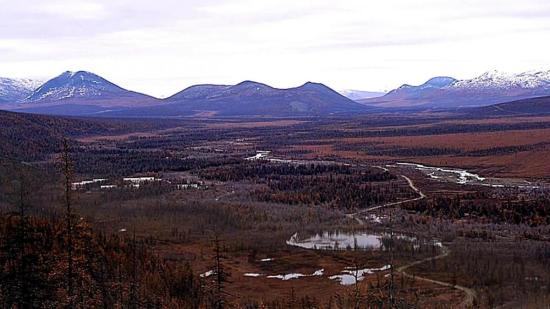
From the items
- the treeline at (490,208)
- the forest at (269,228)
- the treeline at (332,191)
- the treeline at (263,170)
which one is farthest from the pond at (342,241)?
the treeline at (263,170)

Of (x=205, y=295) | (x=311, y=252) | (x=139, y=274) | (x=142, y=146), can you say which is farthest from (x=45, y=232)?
(x=142, y=146)

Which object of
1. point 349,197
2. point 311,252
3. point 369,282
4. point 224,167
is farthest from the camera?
point 224,167

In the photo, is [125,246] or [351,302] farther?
[125,246]

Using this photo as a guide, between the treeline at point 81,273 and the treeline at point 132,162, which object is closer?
the treeline at point 81,273

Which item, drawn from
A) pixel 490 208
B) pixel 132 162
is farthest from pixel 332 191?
pixel 132 162

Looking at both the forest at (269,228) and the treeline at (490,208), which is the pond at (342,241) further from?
the treeline at (490,208)

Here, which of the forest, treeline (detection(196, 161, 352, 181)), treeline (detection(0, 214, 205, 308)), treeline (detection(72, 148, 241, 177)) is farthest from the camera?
treeline (detection(72, 148, 241, 177))

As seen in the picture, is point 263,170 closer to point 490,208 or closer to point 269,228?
point 269,228

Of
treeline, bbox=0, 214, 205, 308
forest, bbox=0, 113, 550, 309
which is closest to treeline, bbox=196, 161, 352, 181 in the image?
forest, bbox=0, 113, 550, 309

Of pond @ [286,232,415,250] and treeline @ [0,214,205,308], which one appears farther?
pond @ [286,232,415,250]

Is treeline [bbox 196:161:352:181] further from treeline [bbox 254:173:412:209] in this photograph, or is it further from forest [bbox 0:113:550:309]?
treeline [bbox 254:173:412:209]

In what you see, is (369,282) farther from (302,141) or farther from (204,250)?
(302,141)
